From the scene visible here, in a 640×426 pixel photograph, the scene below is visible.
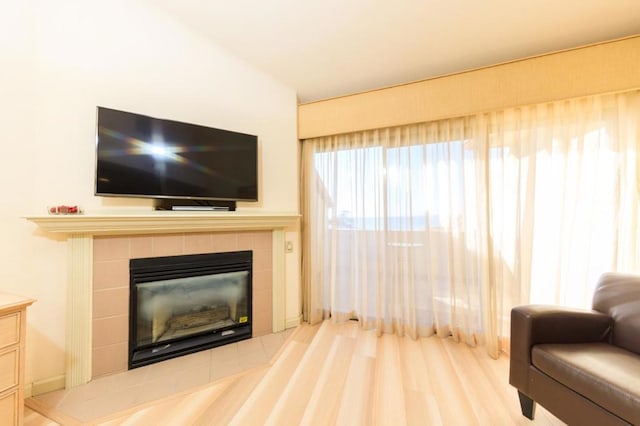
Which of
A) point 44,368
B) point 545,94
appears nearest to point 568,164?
point 545,94

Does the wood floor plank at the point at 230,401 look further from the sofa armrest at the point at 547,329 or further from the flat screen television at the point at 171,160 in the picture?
the sofa armrest at the point at 547,329

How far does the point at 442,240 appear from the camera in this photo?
7.48 ft

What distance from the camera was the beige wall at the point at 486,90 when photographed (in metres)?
1.70

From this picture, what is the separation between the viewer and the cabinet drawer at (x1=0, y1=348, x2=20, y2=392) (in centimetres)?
116

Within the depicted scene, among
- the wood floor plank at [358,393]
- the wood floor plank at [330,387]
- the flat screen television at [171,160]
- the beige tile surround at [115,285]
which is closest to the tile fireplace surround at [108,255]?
the beige tile surround at [115,285]

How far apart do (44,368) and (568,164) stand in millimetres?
4046

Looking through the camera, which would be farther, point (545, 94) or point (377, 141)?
point (377, 141)

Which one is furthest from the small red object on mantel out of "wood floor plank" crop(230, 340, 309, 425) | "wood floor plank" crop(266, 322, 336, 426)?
"wood floor plank" crop(266, 322, 336, 426)

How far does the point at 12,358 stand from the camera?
1193 mm

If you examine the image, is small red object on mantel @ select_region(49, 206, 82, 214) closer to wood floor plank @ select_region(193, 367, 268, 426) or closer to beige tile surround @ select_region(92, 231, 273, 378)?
beige tile surround @ select_region(92, 231, 273, 378)

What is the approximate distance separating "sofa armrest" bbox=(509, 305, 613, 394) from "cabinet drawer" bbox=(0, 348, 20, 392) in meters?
2.68

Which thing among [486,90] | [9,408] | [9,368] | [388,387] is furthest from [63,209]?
[486,90]

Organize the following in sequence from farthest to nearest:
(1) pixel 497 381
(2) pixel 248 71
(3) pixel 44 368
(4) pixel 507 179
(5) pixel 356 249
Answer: (5) pixel 356 249
(2) pixel 248 71
(4) pixel 507 179
(1) pixel 497 381
(3) pixel 44 368

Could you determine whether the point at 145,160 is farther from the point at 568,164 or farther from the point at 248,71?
the point at 568,164
